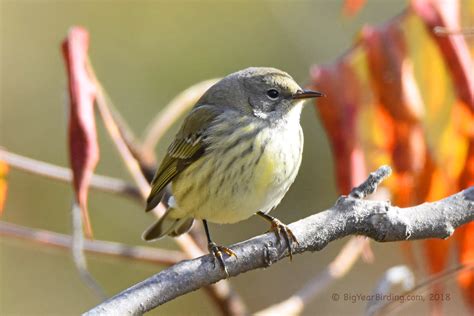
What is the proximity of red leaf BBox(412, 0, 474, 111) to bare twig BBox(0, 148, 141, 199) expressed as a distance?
4.99 ft

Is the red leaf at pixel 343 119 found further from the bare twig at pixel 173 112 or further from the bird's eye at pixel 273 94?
the bare twig at pixel 173 112

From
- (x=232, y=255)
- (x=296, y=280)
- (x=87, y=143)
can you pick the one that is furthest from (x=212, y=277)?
(x=296, y=280)

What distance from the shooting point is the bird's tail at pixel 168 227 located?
12.2ft

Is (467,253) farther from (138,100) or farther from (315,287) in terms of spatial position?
(138,100)

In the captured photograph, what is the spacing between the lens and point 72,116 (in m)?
2.89

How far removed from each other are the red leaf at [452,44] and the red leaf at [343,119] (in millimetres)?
418

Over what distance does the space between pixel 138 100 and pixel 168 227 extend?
3.58m

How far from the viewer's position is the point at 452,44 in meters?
2.89

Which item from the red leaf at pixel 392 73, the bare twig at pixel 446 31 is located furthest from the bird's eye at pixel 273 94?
the bare twig at pixel 446 31

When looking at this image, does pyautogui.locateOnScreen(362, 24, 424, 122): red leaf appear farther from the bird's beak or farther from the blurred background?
the blurred background

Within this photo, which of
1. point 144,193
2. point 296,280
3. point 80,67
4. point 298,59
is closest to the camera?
point 80,67

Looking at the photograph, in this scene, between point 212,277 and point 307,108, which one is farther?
point 307,108

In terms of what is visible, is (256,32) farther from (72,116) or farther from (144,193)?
(72,116)

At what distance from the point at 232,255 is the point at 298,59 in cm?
484
